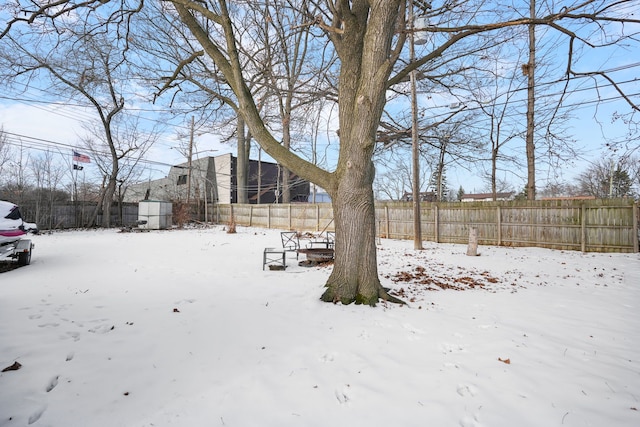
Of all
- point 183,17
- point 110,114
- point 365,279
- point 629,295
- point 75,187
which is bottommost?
point 629,295

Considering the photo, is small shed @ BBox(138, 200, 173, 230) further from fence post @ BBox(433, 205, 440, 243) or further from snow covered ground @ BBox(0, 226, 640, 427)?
fence post @ BBox(433, 205, 440, 243)

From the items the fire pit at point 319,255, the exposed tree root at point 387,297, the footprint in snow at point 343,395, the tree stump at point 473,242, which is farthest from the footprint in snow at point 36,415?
the tree stump at point 473,242

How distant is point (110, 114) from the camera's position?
17203 mm

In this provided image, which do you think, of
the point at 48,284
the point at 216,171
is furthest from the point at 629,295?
the point at 216,171

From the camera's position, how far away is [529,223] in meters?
9.78

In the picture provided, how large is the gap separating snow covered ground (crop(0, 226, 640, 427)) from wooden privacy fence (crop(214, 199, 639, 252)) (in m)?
4.76

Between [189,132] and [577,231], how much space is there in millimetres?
23292

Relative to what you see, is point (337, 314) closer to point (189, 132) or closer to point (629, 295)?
point (629, 295)

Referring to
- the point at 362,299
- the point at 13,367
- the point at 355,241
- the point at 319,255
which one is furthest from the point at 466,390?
the point at 319,255

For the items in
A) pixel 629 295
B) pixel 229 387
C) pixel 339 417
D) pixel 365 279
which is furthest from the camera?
pixel 629 295

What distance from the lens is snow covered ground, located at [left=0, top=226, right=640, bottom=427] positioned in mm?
1798

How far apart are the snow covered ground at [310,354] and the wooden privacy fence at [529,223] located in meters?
4.76

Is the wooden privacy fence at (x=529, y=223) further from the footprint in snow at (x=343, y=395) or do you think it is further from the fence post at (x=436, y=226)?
the footprint in snow at (x=343, y=395)

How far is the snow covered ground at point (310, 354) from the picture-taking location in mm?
1798
